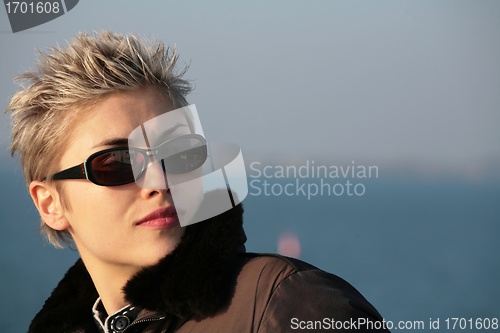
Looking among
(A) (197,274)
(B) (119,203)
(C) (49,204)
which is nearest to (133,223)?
(B) (119,203)

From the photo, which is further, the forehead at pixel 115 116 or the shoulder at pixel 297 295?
the forehead at pixel 115 116

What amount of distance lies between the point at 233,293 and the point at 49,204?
0.73m

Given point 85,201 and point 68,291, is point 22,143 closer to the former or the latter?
point 85,201

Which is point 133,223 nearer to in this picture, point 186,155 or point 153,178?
point 153,178

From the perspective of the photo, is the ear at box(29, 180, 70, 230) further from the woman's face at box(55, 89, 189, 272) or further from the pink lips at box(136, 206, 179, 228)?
the pink lips at box(136, 206, 179, 228)

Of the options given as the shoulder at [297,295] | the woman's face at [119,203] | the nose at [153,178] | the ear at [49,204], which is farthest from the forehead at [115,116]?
the shoulder at [297,295]

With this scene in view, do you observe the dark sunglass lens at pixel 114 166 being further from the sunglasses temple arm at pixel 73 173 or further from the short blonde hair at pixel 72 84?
the short blonde hair at pixel 72 84

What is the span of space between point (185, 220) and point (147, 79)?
0.45 metres

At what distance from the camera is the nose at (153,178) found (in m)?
1.72

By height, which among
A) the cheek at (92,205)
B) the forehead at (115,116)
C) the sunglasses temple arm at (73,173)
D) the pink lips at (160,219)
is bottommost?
the pink lips at (160,219)

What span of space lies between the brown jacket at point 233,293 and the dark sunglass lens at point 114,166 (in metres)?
0.24

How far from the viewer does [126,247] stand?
5.63 feet

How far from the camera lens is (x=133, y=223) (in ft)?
5.56

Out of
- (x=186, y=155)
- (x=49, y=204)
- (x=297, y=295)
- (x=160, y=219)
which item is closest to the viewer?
(x=297, y=295)
